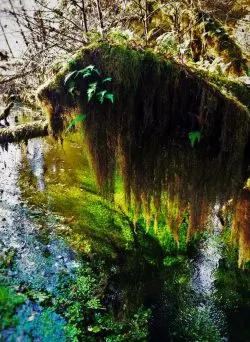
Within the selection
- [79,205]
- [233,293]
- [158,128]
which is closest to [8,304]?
[79,205]

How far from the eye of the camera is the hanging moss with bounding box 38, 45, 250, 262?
→ 164 inches

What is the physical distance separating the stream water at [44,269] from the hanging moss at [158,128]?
85.4 inches

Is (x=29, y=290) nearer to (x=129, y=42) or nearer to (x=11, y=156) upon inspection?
(x=129, y=42)

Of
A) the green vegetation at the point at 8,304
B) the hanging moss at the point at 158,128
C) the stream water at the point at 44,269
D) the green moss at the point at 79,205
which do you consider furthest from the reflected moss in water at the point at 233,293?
the green vegetation at the point at 8,304

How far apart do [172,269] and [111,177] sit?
155 inches

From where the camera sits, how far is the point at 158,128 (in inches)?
181

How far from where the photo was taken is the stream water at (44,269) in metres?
6.80

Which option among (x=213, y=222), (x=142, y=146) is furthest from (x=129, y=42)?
(x=213, y=222)

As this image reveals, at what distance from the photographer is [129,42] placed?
4211mm

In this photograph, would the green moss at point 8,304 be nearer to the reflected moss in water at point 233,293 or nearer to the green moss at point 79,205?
the green moss at point 79,205

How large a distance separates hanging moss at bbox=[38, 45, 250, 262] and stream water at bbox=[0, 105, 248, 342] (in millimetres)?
2169

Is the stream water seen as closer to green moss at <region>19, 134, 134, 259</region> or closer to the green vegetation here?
the green vegetation

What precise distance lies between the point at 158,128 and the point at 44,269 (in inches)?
Result: 209

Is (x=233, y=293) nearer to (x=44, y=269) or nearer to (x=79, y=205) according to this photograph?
(x=44, y=269)
